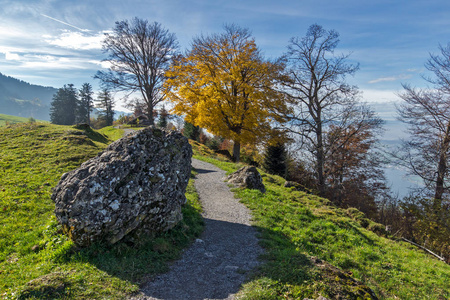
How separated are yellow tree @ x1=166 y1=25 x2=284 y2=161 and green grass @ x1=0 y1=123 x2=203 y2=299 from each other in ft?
40.3

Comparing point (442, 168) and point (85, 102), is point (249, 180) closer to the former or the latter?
point (442, 168)

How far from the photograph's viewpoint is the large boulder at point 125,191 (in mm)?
6027

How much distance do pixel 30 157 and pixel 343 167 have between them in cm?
2887

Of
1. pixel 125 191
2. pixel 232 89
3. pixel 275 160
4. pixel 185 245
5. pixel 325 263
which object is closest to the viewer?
pixel 325 263

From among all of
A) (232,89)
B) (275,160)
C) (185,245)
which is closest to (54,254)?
(185,245)

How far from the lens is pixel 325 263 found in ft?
19.8

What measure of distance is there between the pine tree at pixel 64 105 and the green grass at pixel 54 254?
6651cm

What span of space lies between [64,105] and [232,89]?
65.1 metres

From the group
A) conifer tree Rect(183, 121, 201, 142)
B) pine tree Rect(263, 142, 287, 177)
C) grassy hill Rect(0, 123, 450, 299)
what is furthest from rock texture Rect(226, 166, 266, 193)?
conifer tree Rect(183, 121, 201, 142)

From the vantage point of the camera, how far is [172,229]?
779 cm

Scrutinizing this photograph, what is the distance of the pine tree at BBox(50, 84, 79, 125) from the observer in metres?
66.1

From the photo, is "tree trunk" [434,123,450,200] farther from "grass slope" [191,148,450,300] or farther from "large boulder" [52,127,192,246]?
"large boulder" [52,127,192,246]

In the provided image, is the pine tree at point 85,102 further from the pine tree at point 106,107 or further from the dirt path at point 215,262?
the dirt path at point 215,262

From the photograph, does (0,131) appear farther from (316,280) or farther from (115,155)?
(316,280)
